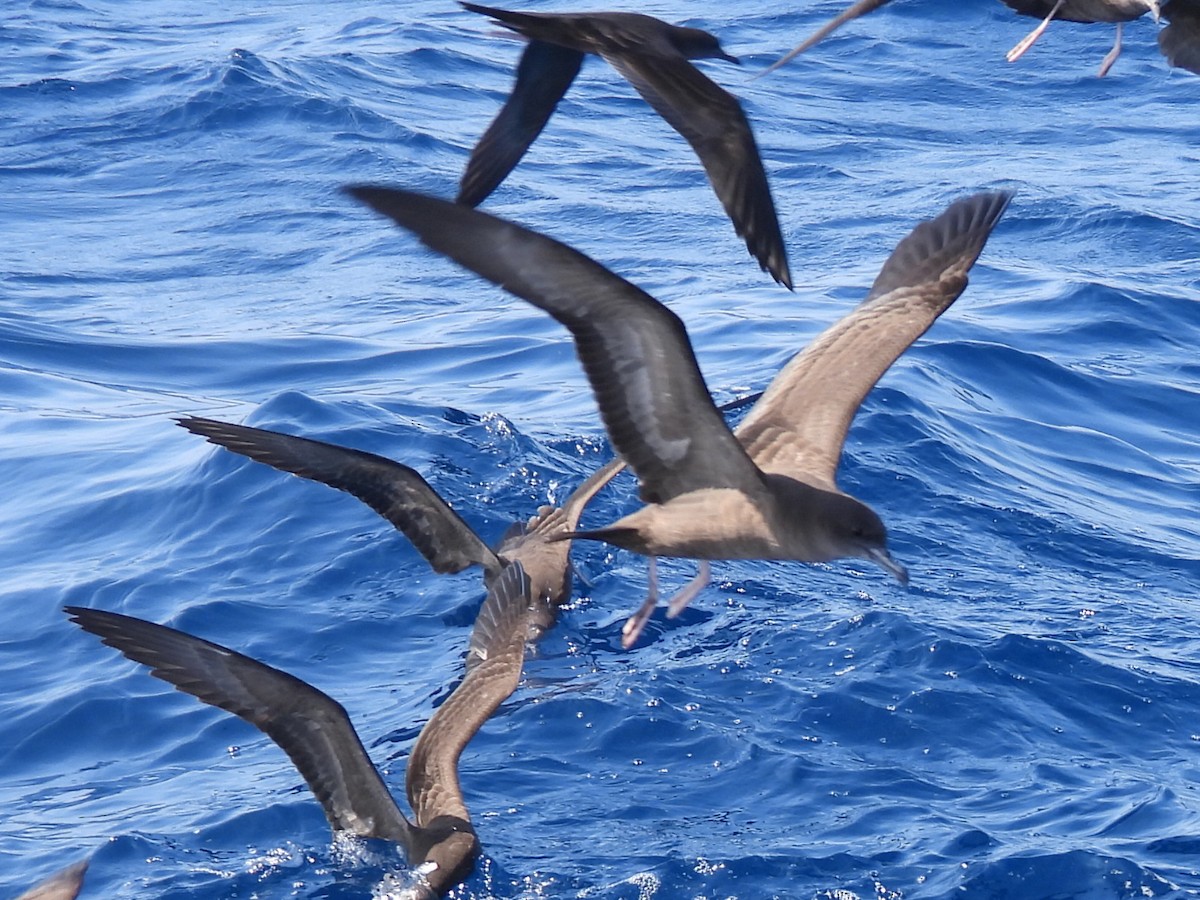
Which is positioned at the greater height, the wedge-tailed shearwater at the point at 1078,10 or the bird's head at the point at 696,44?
the wedge-tailed shearwater at the point at 1078,10

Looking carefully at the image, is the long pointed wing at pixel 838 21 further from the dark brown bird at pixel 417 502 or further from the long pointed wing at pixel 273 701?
the long pointed wing at pixel 273 701

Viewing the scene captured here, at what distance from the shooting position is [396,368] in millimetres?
12781

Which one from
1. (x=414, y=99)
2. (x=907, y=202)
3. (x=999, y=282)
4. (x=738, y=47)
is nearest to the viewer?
(x=999, y=282)

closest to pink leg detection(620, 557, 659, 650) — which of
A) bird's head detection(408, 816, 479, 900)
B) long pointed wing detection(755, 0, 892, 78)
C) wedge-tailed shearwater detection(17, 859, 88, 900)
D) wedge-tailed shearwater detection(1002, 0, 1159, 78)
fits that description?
bird's head detection(408, 816, 479, 900)

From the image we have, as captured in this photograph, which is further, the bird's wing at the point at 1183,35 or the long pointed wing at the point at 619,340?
the bird's wing at the point at 1183,35

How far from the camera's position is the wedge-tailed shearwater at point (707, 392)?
16.5 feet

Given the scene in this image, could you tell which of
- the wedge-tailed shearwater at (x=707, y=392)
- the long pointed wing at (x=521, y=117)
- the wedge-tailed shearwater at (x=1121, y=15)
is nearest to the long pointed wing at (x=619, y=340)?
the wedge-tailed shearwater at (x=707, y=392)

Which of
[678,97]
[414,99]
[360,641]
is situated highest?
[678,97]

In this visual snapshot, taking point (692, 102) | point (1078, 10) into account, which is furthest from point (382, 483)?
point (1078, 10)

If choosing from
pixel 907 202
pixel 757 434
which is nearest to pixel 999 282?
pixel 907 202

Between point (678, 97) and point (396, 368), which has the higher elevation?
point (678, 97)

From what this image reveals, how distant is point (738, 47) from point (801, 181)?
4139 millimetres

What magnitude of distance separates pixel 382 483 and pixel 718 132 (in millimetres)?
2438

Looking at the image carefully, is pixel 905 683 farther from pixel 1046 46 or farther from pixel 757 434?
pixel 1046 46
